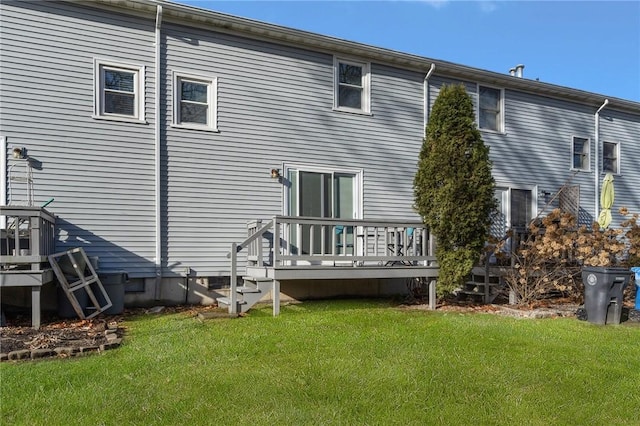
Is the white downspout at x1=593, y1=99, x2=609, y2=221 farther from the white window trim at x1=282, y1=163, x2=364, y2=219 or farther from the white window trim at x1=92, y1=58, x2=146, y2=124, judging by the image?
the white window trim at x1=92, y1=58, x2=146, y2=124

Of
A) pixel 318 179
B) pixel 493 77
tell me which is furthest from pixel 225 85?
pixel 493 77

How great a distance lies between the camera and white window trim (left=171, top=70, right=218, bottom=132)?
27.1ft

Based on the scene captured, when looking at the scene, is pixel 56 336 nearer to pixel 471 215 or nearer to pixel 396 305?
pixel 396 305

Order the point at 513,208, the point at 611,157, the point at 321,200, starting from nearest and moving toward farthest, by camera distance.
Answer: the point at 321,200
the point at 513,208
the point at 611,157

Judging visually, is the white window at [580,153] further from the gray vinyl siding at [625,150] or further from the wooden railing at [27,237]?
the wooden railing at [27,237]

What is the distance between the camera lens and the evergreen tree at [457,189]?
7.57 meters

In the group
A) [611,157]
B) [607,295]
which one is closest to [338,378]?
[607,295]

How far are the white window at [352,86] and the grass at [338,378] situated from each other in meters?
5.43

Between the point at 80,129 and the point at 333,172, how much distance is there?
15.7 feet

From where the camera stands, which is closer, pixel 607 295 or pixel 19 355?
pixel 19 355

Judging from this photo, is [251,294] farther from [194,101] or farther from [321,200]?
[194,101]

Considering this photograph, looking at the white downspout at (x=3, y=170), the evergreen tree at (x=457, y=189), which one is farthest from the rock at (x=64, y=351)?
the evergreen tree at (x=457, y=189)

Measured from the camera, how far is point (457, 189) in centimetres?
757

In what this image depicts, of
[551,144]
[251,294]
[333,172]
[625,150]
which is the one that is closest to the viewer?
[251,294]
